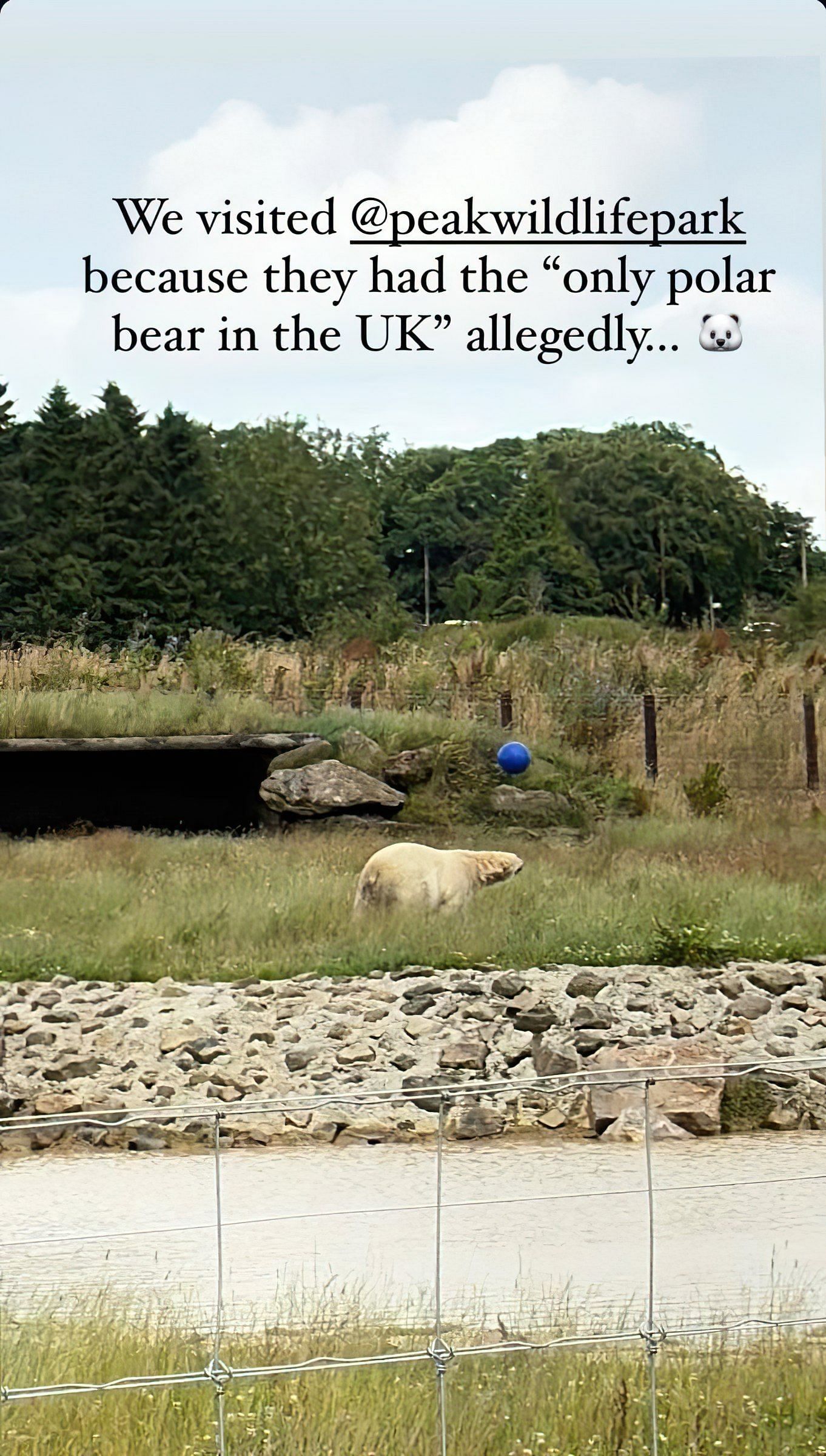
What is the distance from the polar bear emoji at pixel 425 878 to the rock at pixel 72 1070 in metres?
2.25

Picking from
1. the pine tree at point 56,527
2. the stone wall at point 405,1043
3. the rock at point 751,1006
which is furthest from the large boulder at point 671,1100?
the pine tree at point 56,527

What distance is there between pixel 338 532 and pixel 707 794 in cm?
1425

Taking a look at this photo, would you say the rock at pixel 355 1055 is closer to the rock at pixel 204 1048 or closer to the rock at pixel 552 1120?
the rock at pixel 204 1048

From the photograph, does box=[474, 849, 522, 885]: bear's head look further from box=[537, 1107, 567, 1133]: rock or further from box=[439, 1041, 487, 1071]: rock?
box=[537, 1107, 567, 1133]: rock

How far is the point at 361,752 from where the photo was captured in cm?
1263

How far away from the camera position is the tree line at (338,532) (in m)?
22.2

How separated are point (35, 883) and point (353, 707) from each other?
4596 mm

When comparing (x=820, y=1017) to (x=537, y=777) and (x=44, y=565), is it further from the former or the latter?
(x=44, y=565)

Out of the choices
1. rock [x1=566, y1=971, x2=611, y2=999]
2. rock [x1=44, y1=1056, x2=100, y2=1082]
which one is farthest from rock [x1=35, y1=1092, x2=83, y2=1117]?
rock [x1=566, y1=971, x2=611, y2=999]

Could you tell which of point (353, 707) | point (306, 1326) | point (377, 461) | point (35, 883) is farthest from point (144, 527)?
point (306, 1326)

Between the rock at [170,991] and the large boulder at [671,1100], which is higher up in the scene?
the rock at [170,991]

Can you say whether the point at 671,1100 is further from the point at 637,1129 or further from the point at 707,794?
the point at 707,794

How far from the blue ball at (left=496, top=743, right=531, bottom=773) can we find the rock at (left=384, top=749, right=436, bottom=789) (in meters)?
0.51

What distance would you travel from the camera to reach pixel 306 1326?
363 cm
